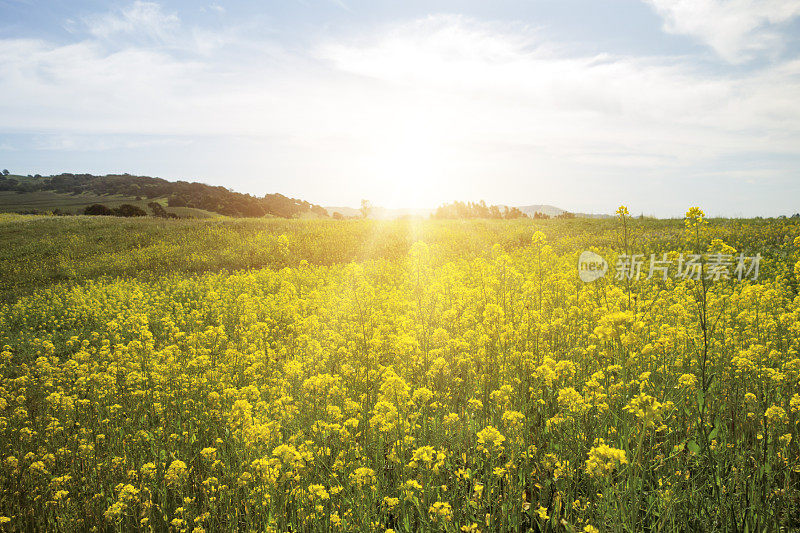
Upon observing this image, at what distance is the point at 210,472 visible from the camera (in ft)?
12.9

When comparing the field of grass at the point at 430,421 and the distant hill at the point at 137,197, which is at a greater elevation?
the distant hill at the point at 137,197

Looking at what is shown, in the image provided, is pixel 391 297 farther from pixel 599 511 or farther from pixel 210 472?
pixel 599 511

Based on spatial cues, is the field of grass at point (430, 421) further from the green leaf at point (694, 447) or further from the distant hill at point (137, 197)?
the distant hill at point (137, 197)

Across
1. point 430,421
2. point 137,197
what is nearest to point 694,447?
→ point 430,421

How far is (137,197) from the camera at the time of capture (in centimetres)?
8619

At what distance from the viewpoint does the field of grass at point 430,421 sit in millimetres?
3086

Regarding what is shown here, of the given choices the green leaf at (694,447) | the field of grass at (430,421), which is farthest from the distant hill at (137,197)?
the green leaf at (694,447)

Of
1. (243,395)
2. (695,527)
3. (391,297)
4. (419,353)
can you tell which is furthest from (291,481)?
(391,297)

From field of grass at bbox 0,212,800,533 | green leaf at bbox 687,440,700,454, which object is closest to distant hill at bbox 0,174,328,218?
field of grass at bbox 0,212,800,533

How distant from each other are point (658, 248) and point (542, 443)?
51.8ft

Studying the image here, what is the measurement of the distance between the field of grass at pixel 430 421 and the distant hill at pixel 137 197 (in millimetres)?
46328

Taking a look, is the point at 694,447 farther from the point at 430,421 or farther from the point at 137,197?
the point at 137,197

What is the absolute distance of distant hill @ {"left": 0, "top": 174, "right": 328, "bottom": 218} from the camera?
6438cm

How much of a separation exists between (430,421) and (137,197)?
327 feet
